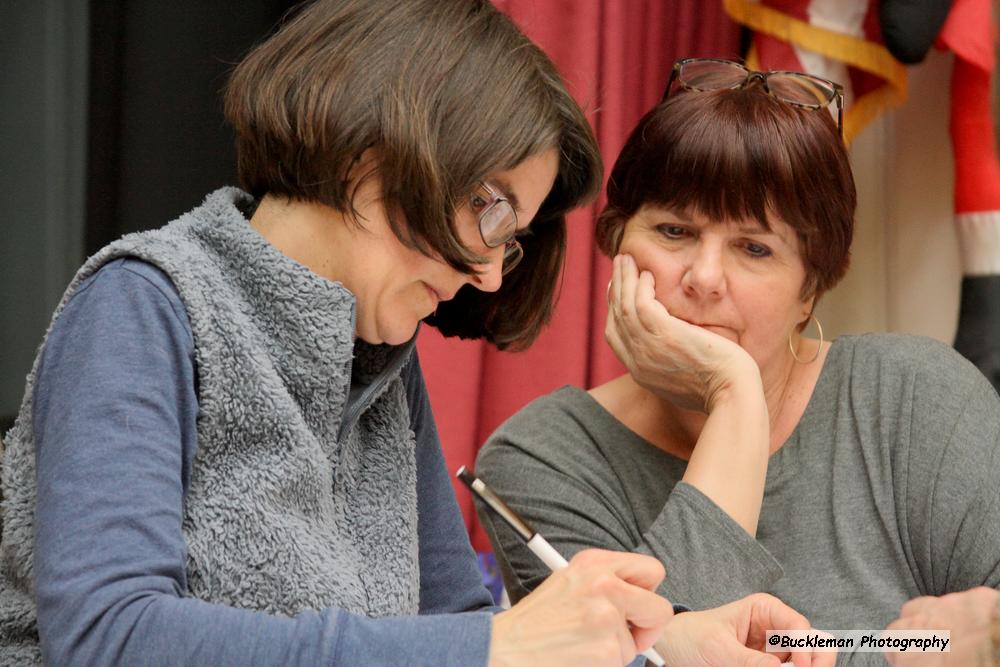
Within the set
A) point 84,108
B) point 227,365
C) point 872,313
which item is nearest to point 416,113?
point 227,365

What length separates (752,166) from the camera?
1367 millimetres

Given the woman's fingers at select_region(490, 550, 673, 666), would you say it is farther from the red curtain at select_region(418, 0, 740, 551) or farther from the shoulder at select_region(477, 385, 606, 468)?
the red curtain at select_region(418, 0, 740, 551)

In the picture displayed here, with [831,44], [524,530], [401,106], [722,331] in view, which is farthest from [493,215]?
[831,44]

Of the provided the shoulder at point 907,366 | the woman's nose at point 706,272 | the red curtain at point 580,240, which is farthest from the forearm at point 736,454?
the red curtain at point 580,240

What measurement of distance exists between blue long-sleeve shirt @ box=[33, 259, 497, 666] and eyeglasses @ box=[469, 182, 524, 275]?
28 cm

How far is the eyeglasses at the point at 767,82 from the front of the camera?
143 centimetres

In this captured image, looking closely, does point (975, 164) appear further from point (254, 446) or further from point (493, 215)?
point (254, 446)

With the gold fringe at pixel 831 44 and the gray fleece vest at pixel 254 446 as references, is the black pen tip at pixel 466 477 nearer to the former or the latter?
the gray fleece vest at pixel 254 446

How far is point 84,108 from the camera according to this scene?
164 cm

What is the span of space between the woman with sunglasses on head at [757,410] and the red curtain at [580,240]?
55cm

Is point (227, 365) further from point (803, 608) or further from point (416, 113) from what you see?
point (803, 608)

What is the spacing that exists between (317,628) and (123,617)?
0.12 meters

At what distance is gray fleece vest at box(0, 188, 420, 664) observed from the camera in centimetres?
88

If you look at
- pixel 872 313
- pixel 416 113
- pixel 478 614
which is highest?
pixel 416 113
